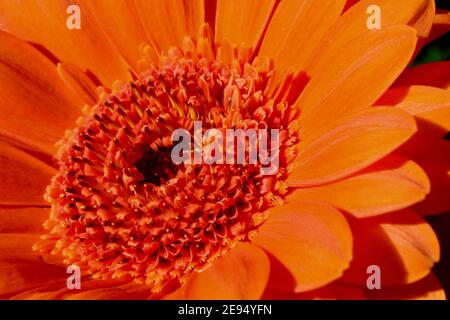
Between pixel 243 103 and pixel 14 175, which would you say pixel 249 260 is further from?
pixel 14 175

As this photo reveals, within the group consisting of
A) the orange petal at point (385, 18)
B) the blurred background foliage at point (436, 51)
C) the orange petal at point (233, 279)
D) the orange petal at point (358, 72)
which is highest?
the blurred background foliage at point (436, 51)

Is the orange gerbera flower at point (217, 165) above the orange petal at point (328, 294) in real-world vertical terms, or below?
above

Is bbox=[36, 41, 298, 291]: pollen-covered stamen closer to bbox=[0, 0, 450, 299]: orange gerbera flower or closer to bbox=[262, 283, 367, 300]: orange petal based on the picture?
bbox=[0, 0, 450, 299]: orange gerbera flower

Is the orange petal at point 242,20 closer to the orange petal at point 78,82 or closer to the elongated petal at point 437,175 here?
the orange petal at point 78,82

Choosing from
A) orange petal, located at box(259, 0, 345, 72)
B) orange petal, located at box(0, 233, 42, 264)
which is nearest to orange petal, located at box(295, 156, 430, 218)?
orange petal, located at box(259, 0, 345, 72)

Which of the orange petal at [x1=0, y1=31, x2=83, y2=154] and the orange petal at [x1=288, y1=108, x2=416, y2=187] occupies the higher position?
the orange petal at [x1=0, y1=31, x2=83, y2=154]

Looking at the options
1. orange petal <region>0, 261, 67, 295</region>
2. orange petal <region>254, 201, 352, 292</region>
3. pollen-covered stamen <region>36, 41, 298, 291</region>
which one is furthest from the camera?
pollen-covered stamen <region>36, 41, 298, 291</region>

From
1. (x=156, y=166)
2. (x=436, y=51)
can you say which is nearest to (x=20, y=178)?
(x=156, y=166)

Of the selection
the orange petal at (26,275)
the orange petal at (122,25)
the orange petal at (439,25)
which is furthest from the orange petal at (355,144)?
the orange petal at (122,25)
